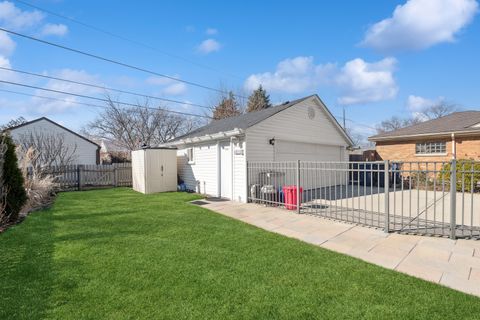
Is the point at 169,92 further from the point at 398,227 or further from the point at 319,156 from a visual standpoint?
the point at 398,227

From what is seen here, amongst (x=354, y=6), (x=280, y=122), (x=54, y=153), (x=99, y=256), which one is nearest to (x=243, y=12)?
(x=354, y=6)

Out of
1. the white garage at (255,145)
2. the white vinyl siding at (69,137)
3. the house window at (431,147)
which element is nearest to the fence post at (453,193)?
the white garage at (255,145)

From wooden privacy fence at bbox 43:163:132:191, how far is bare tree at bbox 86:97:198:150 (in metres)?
10.7

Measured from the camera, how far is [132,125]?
→ 1050 inches

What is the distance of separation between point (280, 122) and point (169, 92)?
13.9 meters

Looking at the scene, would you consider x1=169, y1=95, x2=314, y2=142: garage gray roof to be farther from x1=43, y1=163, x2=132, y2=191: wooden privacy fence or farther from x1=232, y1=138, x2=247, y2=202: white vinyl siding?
x1=43, y1=163, x2=132, y2=191: wooden privacy fence

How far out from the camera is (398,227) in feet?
18.9

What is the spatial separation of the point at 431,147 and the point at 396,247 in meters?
14.0

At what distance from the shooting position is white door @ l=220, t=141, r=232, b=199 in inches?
403

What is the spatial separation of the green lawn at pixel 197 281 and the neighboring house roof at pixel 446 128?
14.2 metres

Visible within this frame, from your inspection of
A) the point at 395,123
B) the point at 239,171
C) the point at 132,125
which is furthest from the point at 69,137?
the point at 395,123

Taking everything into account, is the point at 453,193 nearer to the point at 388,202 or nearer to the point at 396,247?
the point at 388,202

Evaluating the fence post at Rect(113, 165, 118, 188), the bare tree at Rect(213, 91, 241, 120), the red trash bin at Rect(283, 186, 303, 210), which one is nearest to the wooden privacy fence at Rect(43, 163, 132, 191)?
the fence post at Rect(113, 165, 118, 188)

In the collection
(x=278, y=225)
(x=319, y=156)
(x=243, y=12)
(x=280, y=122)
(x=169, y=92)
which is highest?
(x=243, y=12)
